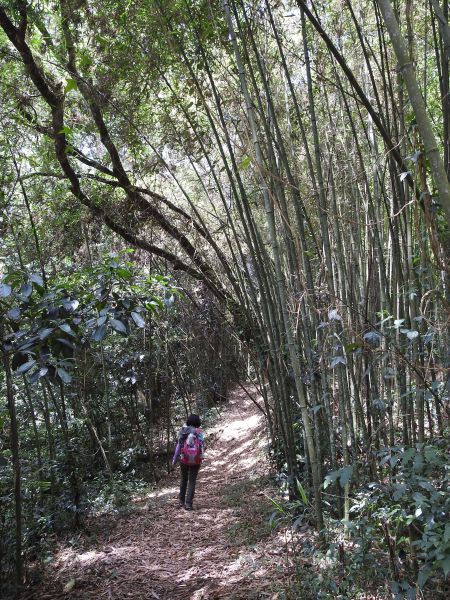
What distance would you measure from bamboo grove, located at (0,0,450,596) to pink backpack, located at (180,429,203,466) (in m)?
0.73

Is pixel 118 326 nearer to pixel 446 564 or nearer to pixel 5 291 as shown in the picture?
pixel 5 291

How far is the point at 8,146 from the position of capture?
371 cm

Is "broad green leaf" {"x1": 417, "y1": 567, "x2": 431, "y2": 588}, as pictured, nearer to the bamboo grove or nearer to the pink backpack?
the bamboo grove

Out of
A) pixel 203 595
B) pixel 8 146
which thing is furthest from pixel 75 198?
pixel 203 595

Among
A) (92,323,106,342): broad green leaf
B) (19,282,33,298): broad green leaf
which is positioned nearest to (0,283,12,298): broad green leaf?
(19,282,33,298): broad green leaf

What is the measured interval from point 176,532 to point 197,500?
0.92 m

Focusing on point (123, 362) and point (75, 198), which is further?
point (123, 362)

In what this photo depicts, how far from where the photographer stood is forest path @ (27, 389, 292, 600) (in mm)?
2748

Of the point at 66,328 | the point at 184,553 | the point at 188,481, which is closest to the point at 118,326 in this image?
the point at 66,328

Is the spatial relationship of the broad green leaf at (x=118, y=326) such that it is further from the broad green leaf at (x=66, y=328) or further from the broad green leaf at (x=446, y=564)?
the broad green leaf at (x=446, y=564)

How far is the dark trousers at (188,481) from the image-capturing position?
445 cm

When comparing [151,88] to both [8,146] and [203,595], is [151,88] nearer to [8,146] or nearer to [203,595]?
[8,146]

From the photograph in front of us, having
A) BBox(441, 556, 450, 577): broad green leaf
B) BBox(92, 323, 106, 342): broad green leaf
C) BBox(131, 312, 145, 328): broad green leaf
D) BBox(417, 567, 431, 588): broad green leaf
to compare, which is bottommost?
BBox(417, 567, 431, 588): broad green leaf

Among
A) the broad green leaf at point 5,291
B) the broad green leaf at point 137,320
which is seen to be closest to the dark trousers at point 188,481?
the broad green leaf at point 137,320
